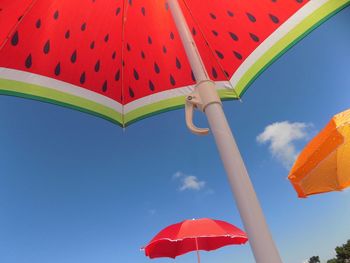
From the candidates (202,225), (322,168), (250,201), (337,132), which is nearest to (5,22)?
(250,201)

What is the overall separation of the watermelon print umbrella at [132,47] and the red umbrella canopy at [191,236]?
12.7ft

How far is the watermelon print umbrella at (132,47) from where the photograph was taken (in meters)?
3.54

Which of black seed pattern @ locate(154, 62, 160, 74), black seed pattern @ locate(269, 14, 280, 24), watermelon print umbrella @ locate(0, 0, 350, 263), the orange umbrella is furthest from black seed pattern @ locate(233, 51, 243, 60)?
the orange umbrella

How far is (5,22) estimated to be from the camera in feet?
10.9

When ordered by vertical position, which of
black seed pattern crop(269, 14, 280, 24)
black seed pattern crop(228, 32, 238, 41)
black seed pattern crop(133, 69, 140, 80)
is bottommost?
black seed pattern crop(269, 14, 280, 24)

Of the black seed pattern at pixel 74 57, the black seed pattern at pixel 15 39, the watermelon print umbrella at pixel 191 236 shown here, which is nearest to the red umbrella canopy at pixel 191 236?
the watermelon print umbrella at pixel 191 236

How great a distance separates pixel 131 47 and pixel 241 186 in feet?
10.1

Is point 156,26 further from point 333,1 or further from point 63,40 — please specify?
point 333,1

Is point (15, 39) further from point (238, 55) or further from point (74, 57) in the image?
point (238, 55)

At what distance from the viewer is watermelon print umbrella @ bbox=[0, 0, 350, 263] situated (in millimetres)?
3541

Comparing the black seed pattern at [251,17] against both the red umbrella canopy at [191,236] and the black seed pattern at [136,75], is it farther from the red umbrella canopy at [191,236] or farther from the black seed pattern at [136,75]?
the red umbrella canopy at [191,236]

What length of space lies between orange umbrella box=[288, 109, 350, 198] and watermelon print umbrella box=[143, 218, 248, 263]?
2668mm

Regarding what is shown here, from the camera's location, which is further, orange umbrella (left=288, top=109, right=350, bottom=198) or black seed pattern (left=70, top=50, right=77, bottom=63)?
orange umbrella (left=288, top=109, right=350, bottom=198)

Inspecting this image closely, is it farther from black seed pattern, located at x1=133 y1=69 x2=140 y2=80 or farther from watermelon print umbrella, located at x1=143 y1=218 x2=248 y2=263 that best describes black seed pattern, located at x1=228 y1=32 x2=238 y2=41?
watermelon print umbrella, located at x1=143 y1=218 x2=248 y2=263
